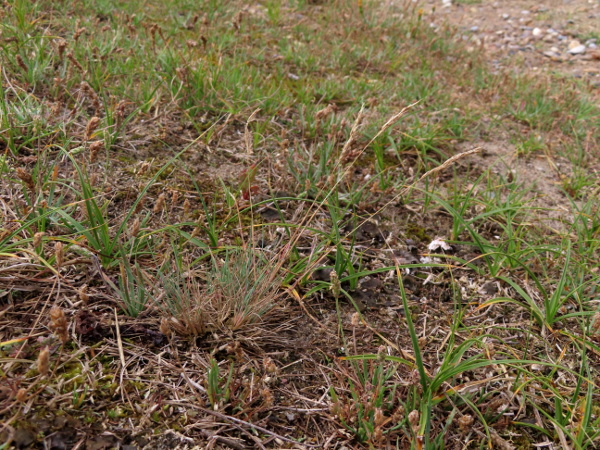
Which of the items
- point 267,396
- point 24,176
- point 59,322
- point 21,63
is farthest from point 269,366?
point 21,63

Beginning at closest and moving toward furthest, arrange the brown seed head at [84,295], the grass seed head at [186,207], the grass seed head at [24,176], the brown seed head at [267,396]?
1. the brown seed head at [267,396]
2. the brown seed head at [84,295]
3. the grass seed head at [24,176]
4. the grass seed head at [186,207]

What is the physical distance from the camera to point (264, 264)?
7.97 feet

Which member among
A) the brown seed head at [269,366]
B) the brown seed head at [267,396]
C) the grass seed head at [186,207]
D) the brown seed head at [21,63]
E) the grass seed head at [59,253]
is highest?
the brown seed head at [21,63]

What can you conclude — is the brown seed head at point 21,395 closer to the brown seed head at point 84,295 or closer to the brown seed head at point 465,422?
the brown seed head at point 84,295

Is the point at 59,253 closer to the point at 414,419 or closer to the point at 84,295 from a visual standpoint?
the point at 84,295

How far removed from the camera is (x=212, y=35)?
480cm

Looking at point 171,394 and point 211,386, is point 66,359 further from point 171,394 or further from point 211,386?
point 211,386

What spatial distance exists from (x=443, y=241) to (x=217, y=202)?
142 cm

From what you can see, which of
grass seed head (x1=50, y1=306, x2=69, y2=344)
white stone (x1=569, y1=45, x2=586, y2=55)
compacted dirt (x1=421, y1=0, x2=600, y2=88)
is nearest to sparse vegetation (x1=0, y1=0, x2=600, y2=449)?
grass seed head (x1=50, y1=306, x2=69, y2=344)

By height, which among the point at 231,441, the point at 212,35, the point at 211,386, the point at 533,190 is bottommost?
the point at 533,190

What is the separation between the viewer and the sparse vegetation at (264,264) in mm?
1825

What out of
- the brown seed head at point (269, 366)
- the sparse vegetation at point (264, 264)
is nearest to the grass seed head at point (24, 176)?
the sparse vegetation at point (264, 264)

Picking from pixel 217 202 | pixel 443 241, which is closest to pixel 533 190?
pixel 443 241

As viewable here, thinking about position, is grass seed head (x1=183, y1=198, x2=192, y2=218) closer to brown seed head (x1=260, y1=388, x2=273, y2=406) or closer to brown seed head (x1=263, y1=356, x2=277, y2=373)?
brown seed head (x1=263, y1=356, x2=277, y2=373)
